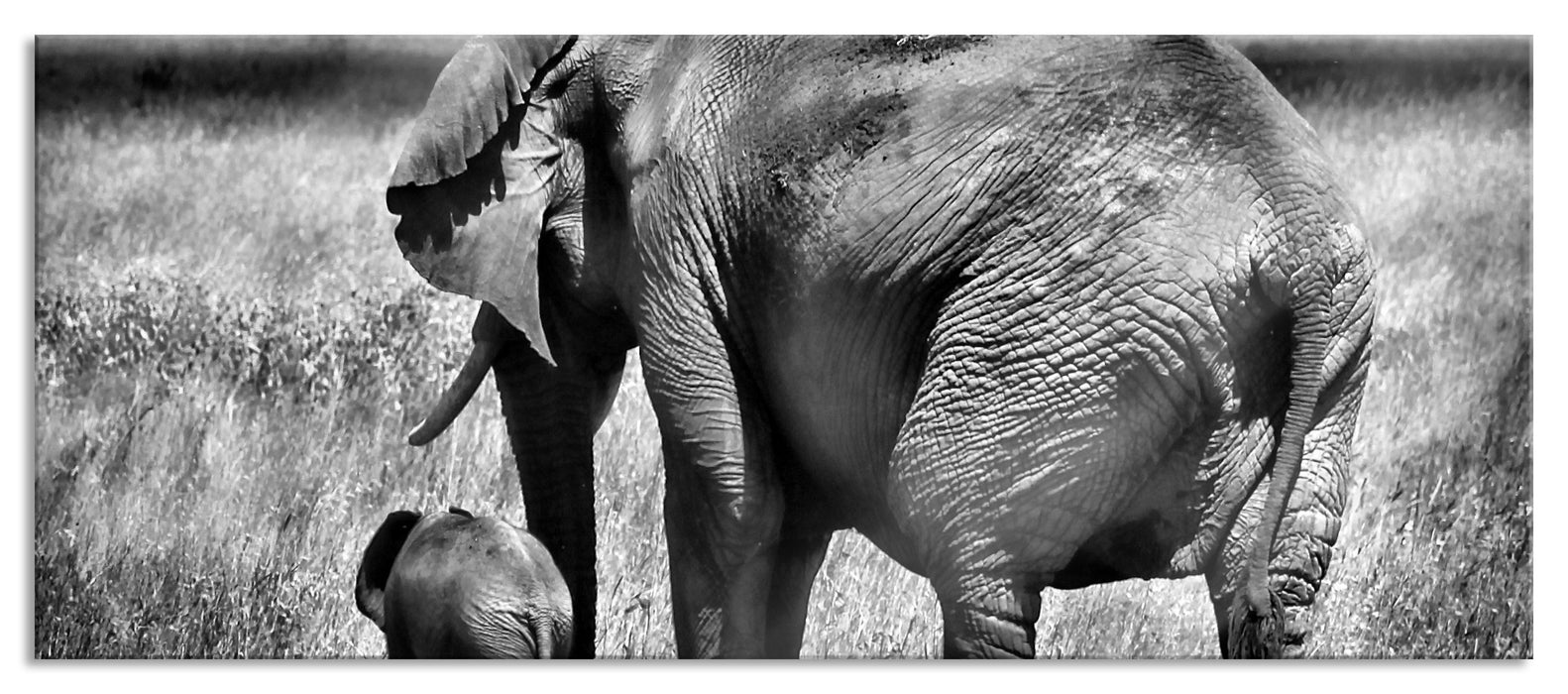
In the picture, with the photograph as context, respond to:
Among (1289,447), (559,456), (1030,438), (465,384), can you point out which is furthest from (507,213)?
(1289,447)

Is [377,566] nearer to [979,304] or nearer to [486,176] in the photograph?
[486,176]

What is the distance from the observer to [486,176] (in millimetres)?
3877

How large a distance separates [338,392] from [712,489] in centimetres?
166

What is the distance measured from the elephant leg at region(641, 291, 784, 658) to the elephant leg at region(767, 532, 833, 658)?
95 millimetres

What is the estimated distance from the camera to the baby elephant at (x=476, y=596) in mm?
3729

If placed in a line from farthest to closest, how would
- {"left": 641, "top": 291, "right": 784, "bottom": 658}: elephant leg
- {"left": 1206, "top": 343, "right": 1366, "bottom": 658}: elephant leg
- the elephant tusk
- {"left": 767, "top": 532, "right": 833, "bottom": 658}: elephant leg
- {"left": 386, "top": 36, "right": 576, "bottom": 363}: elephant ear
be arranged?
the elephant tusk → {"left": 767, "top": 532, "right": 833, "bottom": 658}: elephant leg → {"left": 386, "top": 36, "right": 576, "bottom": 363}: elephant ear → {"left": 641, "top": 291, "right": 784, "bottom": 658}: elephant leg → {"left": 1206, "top": 343, "right": 1366, "bottom": 658}: elephant leg

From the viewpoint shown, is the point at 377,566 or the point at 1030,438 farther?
the point at 377,566

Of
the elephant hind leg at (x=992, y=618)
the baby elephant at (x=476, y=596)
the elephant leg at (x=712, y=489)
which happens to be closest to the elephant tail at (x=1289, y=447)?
the elephant hind leg at (x=992, y=618)

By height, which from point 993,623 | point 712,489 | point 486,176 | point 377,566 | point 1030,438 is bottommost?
point 377,566

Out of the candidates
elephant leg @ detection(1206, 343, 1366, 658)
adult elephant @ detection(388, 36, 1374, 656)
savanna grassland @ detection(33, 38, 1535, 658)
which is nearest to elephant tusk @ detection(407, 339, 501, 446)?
adult elephant @ detection(388, 36, 1374, 656)

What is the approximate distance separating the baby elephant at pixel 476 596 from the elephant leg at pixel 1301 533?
1.08 m

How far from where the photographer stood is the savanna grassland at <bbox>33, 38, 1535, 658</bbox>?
399 cm

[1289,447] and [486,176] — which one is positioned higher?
[486,176]

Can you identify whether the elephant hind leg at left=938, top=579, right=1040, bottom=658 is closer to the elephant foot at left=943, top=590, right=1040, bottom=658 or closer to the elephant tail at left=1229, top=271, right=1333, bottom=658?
the elephant foot at left=943, top=590, right=1040, bottom=658
